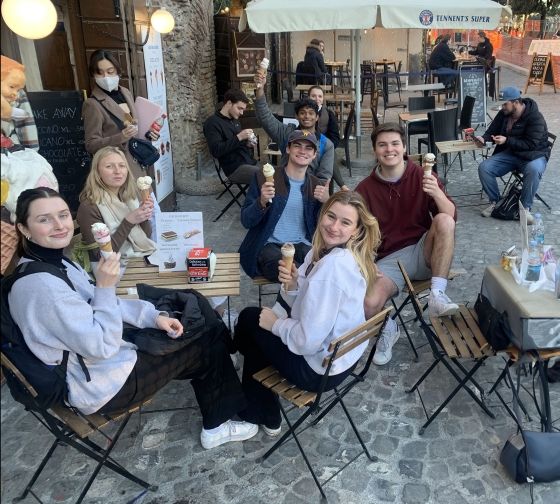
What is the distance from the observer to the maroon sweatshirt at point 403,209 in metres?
3.88

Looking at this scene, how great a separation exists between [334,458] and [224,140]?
163 inches

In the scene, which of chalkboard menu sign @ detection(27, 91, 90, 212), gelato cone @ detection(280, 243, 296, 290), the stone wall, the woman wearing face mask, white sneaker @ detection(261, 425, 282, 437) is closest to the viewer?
gelato cone @ detection(280, 243, 296, 290)

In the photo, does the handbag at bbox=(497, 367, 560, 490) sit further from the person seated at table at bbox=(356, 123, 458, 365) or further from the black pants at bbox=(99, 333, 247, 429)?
the black pants at bbox=(99, 333, 247, 429)

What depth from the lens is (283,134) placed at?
19.5 ft

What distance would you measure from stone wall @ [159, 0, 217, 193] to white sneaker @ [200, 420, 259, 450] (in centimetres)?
483

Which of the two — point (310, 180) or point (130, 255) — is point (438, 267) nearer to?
point (310, 180)

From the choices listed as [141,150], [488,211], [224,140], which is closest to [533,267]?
[141,150]

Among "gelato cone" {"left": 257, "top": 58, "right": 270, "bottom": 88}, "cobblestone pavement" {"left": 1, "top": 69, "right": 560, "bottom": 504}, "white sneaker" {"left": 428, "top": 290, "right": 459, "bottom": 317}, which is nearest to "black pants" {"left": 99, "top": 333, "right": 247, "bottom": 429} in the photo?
"cobblestone pavement" {"left": 1, "top": 69, "right": 560, "bottom": 504}

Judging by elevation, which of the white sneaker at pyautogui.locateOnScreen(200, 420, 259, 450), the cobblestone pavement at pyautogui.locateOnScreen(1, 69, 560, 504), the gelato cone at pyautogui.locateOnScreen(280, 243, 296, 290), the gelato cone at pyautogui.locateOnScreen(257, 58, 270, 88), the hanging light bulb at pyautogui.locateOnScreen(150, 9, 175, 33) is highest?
the hanging light bulb at pyautogui.locateOnScreen(150, 9, 175, 33)

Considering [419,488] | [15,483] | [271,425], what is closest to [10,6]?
[15,483]

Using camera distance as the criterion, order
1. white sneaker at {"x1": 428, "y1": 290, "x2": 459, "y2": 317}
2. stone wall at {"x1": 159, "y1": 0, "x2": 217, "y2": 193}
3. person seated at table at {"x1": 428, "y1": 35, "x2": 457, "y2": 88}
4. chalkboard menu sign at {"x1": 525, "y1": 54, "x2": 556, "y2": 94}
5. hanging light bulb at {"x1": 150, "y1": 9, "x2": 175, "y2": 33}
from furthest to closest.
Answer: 1. chalkboard menu sign at {"x1": 525, "y1": 54, "x2": 556, "y2": 94}
2. person seated at table at {"x1": 428, "y1": 35, "x2": 457, "y2": 88}
3. stone wall at {"x1": 159, "y1": 0, "x2": 217, "y2": 193}
4. hanging light bulb at {"x1": 150, "y1": 9, "x2": 175, "y2": 33}
5. white sneaker at {"x1": 428, "y1": 290, "x2": 459, "y2": 317}

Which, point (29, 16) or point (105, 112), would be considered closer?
point (29, 16)

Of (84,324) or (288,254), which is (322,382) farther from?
(84,324)

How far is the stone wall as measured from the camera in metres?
7.21
